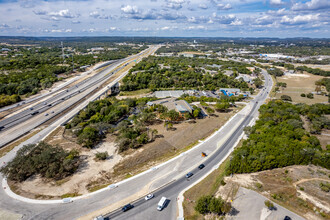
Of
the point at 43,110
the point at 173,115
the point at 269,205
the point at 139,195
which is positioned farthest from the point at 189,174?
the point at 43,110

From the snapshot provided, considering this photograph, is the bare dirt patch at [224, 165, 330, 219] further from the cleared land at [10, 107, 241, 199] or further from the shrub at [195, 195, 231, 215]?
the cleared land at [10, 107, 241, 199]

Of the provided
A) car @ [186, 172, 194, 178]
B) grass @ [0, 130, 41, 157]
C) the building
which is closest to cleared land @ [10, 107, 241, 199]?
grass @ [0, 130, 41, 157]

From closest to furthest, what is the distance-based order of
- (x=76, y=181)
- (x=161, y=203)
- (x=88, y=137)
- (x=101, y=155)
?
(x=161, y=203) < (x=76, y=181) < (x=101, y=155) < (x=88, y=137)

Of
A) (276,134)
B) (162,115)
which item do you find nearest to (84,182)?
(162,115)

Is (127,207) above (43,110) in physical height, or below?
below

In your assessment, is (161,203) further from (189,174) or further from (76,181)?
(76,181)

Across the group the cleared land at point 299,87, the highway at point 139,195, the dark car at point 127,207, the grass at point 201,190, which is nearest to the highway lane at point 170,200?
the highway at point 139,195
